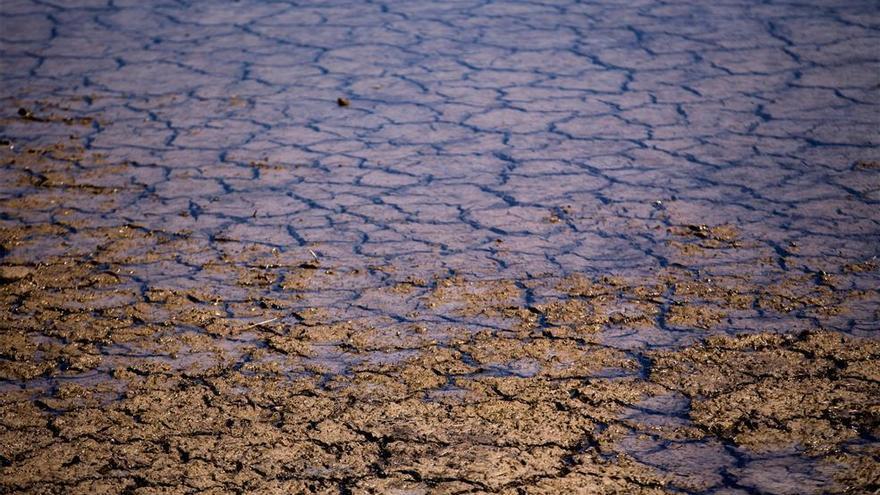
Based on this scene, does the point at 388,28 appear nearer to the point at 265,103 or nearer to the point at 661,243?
the point at 265,103

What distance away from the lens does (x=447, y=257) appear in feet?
11.7

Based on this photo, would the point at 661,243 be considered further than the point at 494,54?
No

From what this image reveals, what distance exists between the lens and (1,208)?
3.98 metres

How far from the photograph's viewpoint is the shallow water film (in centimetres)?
252

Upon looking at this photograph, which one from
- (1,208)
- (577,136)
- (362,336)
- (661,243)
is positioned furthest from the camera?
(577,136)

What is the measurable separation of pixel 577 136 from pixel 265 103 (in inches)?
64.3

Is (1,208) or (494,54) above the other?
(494,54)

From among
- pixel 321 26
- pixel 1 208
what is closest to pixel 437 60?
pixel 321 26

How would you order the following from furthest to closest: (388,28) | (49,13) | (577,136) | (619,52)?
(49,13) < (388,28) < (619,52) < (577,136)

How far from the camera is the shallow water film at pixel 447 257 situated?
2521mm

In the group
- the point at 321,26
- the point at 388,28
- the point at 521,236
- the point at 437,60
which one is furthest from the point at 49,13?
the point at 521,236

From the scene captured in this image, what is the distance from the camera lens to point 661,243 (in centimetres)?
362

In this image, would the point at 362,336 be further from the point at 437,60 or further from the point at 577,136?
the point at 437,60

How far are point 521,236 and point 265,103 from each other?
75.8 inches
